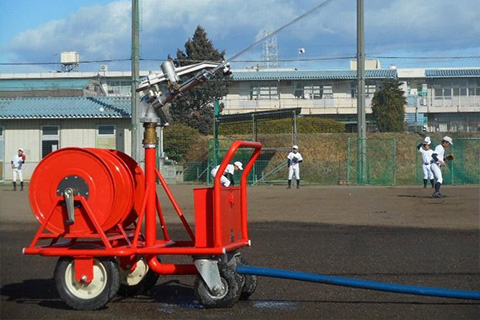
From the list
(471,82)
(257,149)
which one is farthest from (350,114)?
(257,149)

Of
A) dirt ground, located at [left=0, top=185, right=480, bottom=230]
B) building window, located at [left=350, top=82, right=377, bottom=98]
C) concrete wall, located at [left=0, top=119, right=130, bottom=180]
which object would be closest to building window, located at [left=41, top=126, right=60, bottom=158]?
concrete wall, located at [left=0, top=119, right=130, bottom=180]

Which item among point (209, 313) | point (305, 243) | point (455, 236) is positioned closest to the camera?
point (209, 313)

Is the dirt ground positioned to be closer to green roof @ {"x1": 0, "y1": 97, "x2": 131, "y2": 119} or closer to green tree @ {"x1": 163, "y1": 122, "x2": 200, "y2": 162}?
green roof @ {"x1": 0, "y1": 97, "x2": 131, "y2": 119}

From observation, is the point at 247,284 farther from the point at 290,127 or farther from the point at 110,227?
the point at 290,127

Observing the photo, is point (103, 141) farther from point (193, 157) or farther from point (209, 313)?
point (209, 313)

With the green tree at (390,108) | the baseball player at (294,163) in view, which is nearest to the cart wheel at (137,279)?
the baseball player at (294,163)

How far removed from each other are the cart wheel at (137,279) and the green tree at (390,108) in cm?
3811

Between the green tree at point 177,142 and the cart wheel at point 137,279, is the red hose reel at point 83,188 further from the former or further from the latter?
the green tree at point 177,142

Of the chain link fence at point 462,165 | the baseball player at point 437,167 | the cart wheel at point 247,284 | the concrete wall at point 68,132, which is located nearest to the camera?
the cart wheel at point 247,284

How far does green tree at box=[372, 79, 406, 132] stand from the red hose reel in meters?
38.7

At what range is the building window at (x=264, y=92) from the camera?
48062 millimetres

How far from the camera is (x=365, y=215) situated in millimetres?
17422

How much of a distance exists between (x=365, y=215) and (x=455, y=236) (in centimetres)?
433

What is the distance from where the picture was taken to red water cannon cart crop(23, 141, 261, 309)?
7148 mm
